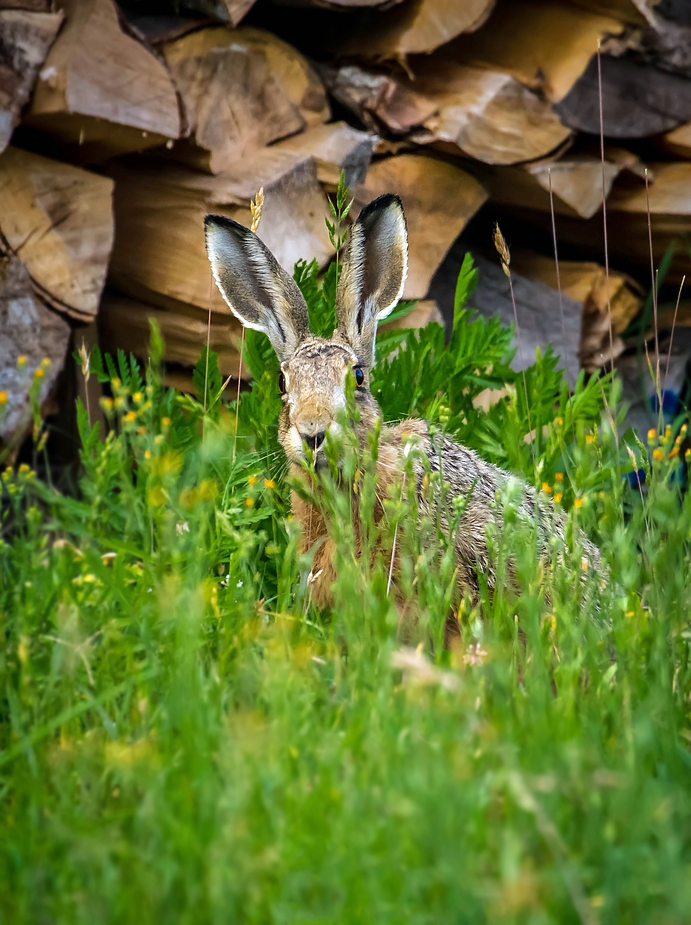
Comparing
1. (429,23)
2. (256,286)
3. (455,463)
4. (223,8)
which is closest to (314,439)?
(455,463)

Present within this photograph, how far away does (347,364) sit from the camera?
3828 millimetres

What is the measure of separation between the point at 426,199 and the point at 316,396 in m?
2.40

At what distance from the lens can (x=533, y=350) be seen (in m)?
6.09

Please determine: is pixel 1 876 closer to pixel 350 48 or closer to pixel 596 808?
pixel 596 808

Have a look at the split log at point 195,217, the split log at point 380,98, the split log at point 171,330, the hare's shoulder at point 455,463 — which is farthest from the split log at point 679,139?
the hare's shoulder at point 455,463

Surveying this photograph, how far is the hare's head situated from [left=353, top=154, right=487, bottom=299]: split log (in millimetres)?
1254

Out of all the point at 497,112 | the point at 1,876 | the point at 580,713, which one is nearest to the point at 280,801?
the point at 1,876

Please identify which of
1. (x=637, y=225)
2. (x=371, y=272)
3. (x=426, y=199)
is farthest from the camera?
(x=637, y=225)

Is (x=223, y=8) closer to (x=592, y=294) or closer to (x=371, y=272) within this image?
(x=371, y=272)

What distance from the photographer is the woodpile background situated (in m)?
4.77

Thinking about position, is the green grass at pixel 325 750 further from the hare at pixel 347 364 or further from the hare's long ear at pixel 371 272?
the hare's long ear at pixel 371 272

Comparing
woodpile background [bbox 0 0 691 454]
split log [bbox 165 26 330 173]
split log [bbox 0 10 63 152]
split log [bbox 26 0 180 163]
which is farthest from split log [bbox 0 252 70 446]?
split log [bbox 165 26 330 173]

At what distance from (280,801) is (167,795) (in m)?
0.22

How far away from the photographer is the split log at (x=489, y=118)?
549 centimetres
